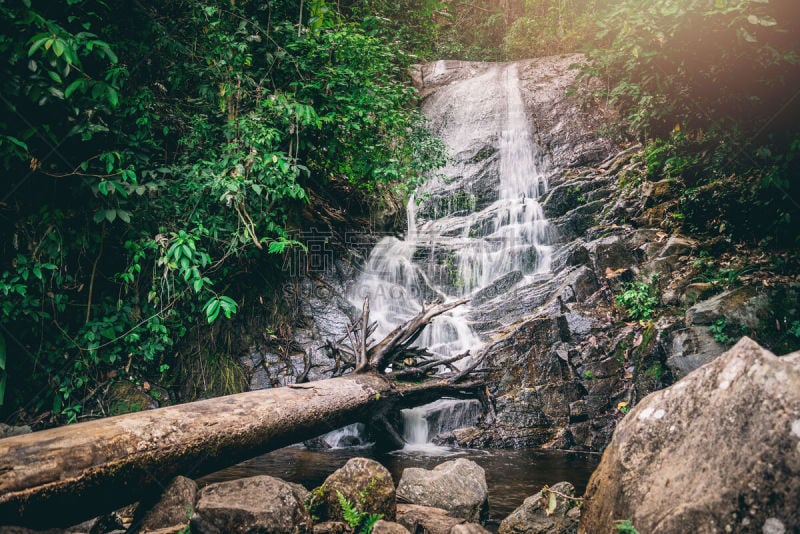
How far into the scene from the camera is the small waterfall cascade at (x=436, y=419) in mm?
6598

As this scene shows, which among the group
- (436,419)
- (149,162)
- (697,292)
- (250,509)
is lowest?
(436,419)

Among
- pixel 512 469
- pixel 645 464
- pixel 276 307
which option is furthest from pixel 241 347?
pixel 645 464

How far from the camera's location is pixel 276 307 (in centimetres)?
792

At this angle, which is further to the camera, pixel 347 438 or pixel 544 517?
pixel 347 438

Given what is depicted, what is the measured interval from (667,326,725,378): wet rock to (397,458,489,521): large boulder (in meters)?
3.54

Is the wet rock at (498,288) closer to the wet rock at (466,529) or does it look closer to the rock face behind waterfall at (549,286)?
the rock face behind waterfall at (549,286)

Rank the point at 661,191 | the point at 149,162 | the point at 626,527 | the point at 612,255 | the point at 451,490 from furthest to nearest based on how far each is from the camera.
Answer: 1. the point at 661,191
2. the point at 612,255
3. the point at 149,162
4. the point at 451,490
5. the point at 626,527

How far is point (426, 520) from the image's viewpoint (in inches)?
126

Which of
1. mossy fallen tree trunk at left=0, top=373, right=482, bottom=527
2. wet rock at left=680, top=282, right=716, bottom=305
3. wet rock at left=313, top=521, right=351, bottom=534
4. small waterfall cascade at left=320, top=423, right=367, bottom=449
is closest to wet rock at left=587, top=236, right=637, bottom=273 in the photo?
wet rock at left=680, top=282, right=716, bottom=305

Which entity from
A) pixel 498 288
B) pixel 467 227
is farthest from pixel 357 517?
pixel 467 227

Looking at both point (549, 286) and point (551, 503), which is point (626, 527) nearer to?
point (551, 503)

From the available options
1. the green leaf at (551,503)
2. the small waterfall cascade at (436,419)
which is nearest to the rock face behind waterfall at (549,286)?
the small waterfall cascade at (436,419)

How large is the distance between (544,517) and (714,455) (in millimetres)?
1564

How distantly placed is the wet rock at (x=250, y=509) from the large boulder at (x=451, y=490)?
1.23 meters
